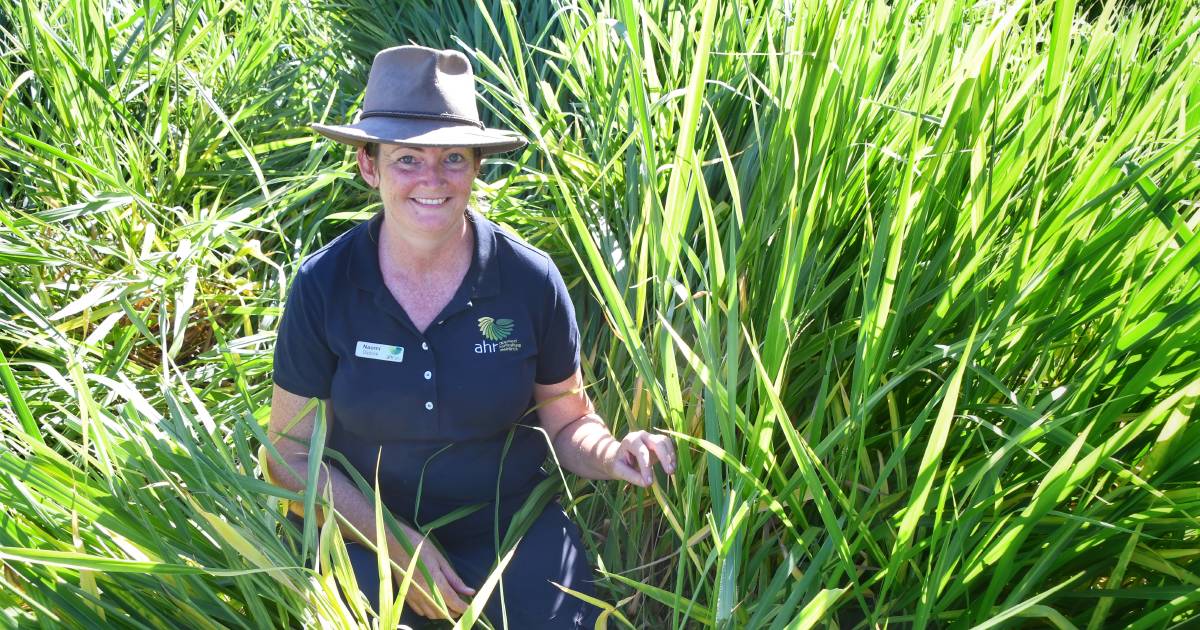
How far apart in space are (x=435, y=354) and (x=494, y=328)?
10 centimetres

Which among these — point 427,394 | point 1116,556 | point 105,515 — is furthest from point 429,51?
point 1116,556

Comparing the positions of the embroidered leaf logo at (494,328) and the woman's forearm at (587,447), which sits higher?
the embroidered leaf logo at (494,328)

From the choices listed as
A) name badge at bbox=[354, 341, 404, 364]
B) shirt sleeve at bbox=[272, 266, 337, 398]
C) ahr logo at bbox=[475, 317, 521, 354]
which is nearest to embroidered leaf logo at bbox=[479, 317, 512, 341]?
ahr logo at bbox=[475, 317, 521, 354]

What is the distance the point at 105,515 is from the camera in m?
1.38

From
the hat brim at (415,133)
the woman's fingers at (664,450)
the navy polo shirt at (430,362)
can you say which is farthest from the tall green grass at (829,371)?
the hat brim at (415,133)

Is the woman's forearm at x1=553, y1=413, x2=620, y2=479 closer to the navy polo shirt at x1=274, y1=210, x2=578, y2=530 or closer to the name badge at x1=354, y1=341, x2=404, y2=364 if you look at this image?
the navy polo shirt at x1=274, y1=210, x2=578, y2=530

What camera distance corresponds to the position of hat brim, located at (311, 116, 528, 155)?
158cm

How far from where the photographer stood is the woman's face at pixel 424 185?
161 centimetres

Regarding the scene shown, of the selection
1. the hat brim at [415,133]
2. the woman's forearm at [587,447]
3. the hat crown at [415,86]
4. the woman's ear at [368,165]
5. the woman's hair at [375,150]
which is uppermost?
the hat crown at [415,86]

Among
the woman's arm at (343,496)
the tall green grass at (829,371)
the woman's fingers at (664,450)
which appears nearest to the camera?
the tall green grass at (829,371)

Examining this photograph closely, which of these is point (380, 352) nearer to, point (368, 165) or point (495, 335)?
point (495, 335)

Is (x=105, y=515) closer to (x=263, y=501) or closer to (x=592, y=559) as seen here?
(x=263, y=501)

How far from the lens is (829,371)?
141 centimetres

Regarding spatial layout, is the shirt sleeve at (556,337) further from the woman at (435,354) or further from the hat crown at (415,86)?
the hat crown at (415,86)
